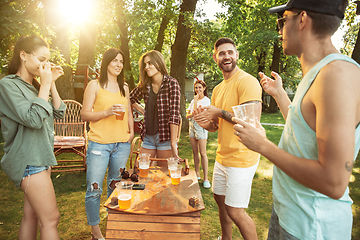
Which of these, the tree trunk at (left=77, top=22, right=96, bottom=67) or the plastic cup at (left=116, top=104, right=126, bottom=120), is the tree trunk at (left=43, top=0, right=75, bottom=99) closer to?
the tree trunk at (left=77, top=22, right=96, bottom=67)

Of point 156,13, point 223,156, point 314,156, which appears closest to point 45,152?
point 223,156

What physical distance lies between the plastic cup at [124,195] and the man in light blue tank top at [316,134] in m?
1.27

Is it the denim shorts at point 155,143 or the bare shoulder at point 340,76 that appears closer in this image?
the bare shoulder at point 340,76

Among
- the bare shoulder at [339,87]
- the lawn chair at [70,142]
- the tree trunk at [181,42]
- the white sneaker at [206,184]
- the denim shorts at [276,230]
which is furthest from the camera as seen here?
the tree trunk at [181,42]

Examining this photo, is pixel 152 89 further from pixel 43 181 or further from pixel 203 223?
pixel 203 223

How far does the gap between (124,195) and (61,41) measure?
7.32 metres

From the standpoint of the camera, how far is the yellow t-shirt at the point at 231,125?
2.38m

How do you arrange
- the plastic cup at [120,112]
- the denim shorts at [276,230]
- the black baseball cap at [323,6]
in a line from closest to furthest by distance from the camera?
1. the black baseball cap at [323,6]
2. the denim shorts at [276,230]
3. the plastic cup at [120,112]

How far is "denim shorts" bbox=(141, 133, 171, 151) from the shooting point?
124 inches

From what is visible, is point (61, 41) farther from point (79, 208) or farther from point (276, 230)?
point (276, 230)

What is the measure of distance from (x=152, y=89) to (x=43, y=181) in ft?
6.12

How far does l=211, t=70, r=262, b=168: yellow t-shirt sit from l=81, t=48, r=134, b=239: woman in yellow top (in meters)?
1.30

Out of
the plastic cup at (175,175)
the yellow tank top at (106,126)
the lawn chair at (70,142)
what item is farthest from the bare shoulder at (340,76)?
the lawn chair at (70,142)

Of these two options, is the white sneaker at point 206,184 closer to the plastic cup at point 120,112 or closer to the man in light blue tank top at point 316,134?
the plastic cup at point 120,112
